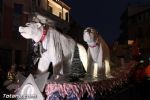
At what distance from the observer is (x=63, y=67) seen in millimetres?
5551

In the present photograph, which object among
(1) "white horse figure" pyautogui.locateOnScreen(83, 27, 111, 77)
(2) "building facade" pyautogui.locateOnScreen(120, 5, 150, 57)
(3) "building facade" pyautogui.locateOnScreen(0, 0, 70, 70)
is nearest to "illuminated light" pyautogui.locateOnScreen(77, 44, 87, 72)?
(1) "white horse figure" pyautogui.locateOnScreen(83, 27, 111, 77)

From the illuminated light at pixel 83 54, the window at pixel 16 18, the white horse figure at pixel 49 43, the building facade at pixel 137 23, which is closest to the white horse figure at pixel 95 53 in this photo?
the illuminated light at pixel 83 54

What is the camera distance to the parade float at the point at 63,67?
4613 mm

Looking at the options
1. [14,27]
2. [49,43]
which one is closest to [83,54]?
[49,43]

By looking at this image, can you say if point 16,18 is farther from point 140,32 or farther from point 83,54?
point 140,32

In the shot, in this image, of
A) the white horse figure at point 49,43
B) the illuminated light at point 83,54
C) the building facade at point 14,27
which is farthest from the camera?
the building facade at point 14,27

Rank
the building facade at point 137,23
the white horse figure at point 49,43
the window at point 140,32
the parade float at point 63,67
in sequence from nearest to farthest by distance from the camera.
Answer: the parade float at point 63,67, the white horse figure at point 49,43, the building facade at point 137,23, the window at point 140,32

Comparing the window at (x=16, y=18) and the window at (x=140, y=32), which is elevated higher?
the window at (x=140, y=32)

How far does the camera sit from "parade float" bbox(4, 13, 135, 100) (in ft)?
15.1

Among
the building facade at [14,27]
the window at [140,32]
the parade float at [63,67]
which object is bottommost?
the parade float at [63,67]

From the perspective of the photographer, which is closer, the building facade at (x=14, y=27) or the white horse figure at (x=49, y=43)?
the white horse figure at (x=49, y=43)

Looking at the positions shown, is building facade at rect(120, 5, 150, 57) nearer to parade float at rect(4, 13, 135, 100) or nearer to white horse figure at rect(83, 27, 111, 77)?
white horse figure at rect(83, 27, 111, 77)

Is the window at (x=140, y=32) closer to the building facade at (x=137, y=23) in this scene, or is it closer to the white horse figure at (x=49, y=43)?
the building facade at (x=137, y=23)

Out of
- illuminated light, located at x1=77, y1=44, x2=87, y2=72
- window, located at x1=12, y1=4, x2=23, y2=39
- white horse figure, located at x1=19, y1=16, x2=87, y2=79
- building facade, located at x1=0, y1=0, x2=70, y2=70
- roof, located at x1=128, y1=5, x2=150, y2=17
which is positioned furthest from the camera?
roof, located at x1=128, y1=5, x2=150, y2=17
